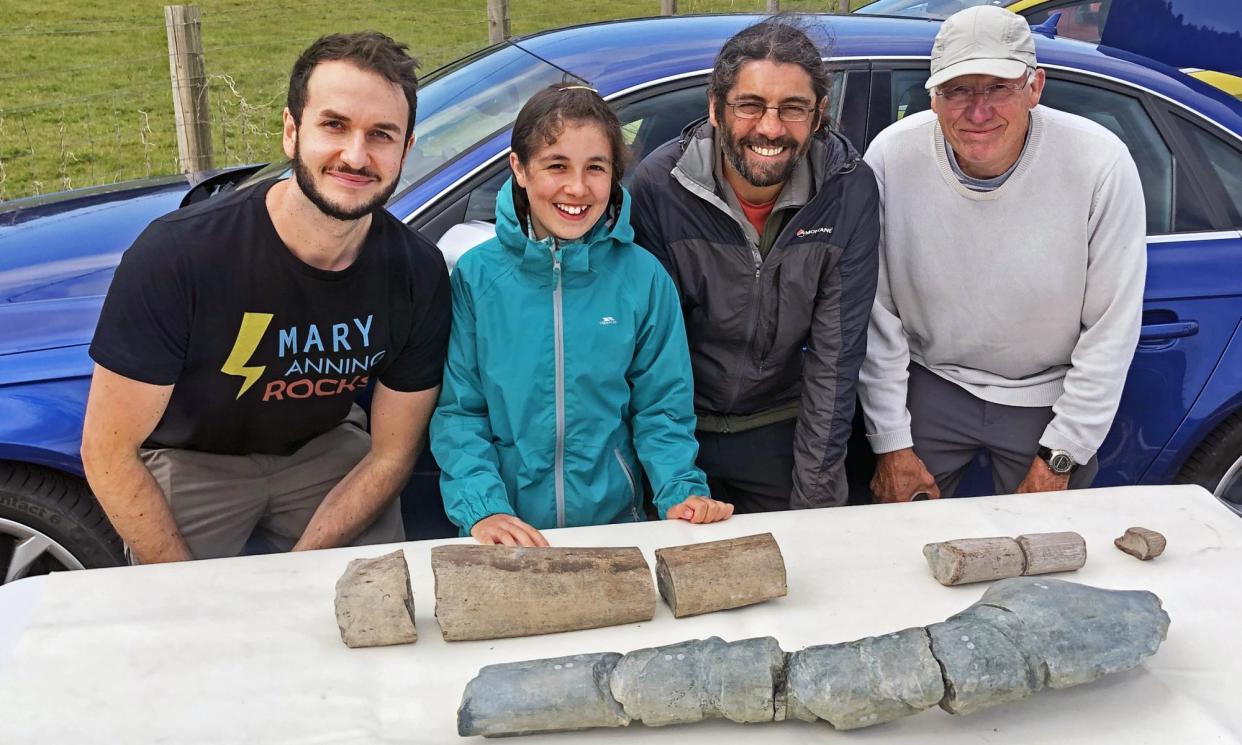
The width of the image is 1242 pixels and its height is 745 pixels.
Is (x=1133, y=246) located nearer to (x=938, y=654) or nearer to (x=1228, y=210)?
(x=1228, y=210)

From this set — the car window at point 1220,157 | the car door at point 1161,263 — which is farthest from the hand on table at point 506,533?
the car window at point 1220,157

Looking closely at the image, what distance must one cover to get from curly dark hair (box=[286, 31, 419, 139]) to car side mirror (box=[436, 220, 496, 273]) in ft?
1.24

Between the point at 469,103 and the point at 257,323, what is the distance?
1222 millimetres

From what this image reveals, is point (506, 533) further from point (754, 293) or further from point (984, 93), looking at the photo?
point (984, 93)

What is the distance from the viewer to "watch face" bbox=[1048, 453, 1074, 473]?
9.26 ft

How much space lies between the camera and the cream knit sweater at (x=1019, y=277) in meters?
2.69

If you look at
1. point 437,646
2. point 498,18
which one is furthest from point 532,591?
point 498,18

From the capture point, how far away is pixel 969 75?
8.67 feet

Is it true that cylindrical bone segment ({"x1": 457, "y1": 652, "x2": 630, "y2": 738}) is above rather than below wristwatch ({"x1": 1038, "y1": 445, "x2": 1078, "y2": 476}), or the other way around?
above

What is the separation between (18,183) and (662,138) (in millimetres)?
7261

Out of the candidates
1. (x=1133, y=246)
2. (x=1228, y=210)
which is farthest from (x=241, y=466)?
(x=1228, y=210)

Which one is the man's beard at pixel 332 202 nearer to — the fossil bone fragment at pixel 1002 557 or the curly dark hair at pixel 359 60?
the curly dark hair at pixel 359 60

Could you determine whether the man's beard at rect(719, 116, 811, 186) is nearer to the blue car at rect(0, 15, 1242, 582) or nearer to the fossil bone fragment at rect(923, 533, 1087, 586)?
the blue car at rect(0, 15, 1242, 582)

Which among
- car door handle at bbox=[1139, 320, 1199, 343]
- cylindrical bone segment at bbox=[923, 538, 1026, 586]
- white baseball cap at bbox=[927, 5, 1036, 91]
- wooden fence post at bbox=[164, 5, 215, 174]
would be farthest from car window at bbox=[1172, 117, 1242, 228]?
wooden fence post at bbox=[164, 5, 215, 174]
